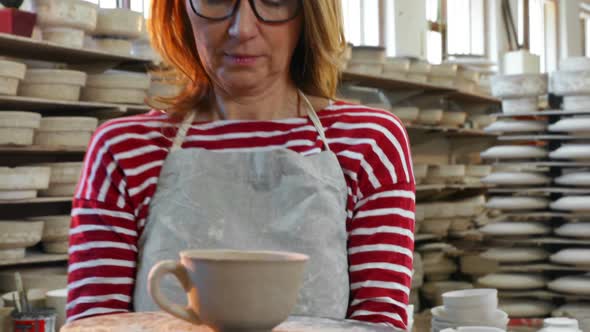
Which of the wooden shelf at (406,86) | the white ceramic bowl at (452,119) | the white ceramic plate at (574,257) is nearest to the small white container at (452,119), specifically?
the white ceramic bowl at (452,119)

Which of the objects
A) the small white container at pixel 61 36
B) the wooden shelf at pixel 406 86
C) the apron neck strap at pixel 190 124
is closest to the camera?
the apron neck strap at pixel 190 124

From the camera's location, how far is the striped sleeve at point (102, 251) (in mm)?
1349

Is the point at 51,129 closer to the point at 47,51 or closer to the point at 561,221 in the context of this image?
the point at 47,51

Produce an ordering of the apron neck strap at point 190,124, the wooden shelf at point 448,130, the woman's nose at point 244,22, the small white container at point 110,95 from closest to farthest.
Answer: the woman's nose at point 244,22
the apron neck strap at point 190,124
the small white container at point 110,95
the wooden shelf at point 448,130

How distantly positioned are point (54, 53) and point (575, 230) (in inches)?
111

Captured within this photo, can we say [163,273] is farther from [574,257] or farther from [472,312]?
[574,257]

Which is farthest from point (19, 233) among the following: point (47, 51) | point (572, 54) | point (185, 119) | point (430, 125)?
point (572, 54)

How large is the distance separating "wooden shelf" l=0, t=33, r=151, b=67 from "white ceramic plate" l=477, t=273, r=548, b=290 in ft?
7.29

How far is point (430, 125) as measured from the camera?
268 inches

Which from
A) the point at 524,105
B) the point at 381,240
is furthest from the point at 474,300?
the point at 524,105

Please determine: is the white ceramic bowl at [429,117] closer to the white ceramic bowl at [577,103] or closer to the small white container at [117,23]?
the white ceramic bowl at [577,103]

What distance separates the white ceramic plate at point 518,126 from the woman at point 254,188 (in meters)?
3.72

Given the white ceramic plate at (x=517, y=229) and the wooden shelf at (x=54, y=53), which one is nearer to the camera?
the wooden shelf at (x=54, y=53)

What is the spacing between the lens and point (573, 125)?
470cm
